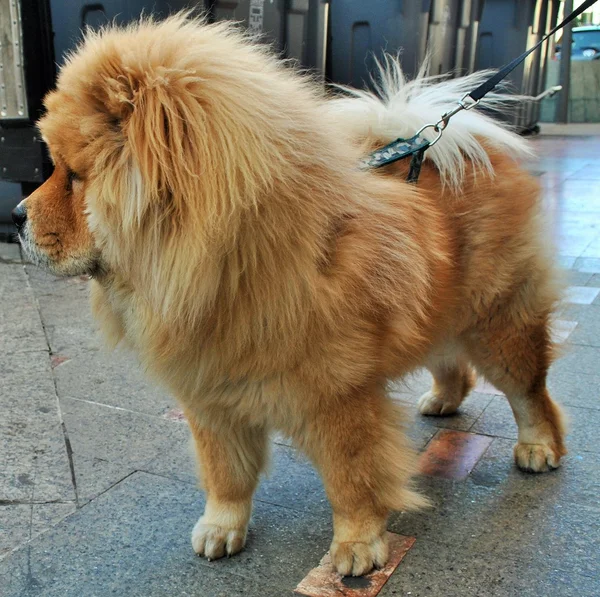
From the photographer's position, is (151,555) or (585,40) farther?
(585,40)

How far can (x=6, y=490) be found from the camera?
3006 mm

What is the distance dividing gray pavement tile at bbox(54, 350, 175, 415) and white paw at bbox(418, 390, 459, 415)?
1.27 m

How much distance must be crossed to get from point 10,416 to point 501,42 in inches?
476

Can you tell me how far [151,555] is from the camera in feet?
8.59

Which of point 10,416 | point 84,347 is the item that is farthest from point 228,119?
point 84,347

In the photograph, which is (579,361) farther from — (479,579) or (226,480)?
(226,480)

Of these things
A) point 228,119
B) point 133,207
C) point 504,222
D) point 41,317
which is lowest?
point 41,317

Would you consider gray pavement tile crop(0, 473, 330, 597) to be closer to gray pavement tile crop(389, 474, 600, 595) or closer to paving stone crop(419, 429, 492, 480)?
gray pavement tile crop(389, 474, 600, 595)

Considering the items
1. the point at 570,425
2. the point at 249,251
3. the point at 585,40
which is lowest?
the point at 570,425

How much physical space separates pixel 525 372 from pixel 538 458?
362mm

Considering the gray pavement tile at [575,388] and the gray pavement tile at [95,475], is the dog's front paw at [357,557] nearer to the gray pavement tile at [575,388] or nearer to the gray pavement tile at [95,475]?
the gray pavement tile at [95,475]

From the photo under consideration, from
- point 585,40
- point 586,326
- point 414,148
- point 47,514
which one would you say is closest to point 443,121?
point 414,148

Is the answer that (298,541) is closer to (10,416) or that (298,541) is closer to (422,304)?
(422,304)

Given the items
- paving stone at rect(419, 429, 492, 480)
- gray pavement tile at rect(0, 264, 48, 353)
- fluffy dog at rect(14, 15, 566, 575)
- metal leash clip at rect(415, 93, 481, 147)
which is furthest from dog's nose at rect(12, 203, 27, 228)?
gray pavement tile at rect(0, 264, 48, 353)
